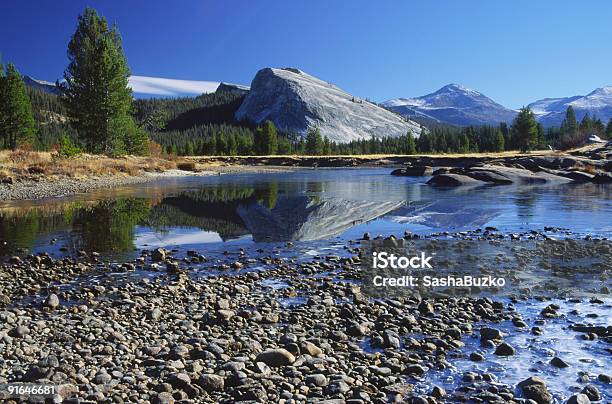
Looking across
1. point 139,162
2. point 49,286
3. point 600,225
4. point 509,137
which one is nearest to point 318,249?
point 49,286

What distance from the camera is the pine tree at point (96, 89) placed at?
53.0m

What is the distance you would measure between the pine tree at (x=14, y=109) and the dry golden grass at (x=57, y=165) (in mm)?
20926

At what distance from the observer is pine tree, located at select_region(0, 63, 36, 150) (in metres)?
65.0

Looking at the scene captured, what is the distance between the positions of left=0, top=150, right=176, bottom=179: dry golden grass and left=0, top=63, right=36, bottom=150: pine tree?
68.7 feet

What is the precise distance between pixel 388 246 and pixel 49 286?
9.69 meters

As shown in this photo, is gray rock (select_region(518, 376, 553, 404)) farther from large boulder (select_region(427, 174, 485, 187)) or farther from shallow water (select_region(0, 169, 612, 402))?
large boulder (select_region(427, 174, 485, 187))

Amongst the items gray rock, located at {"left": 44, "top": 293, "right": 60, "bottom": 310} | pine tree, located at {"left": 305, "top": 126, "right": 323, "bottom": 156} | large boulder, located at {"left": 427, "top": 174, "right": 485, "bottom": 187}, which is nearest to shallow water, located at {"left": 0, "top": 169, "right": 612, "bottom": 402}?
gray rock, located at {"left": 44, "top": 293, "right": 60, "bottom": 310}

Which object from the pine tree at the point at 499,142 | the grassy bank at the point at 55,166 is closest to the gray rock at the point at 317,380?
the grassy bank at the point at 55,166

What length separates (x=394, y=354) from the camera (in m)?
6.96

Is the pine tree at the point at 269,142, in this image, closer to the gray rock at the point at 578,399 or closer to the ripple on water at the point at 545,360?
the ripple on water at the point at 545,360

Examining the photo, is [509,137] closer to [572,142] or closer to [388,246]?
[572,142]

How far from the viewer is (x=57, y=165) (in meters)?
42.8

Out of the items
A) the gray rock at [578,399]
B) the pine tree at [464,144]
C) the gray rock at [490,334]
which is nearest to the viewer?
the gray rock at [578,399]

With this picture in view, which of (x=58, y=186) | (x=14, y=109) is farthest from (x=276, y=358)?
(x=14, y=109)
